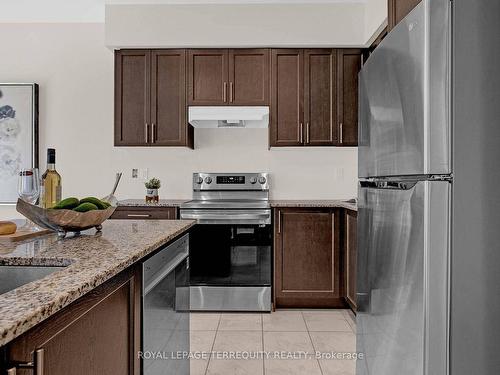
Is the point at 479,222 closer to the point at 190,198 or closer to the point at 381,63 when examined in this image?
the point at 381,63

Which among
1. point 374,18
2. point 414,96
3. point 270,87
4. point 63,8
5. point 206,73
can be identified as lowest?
point 414,96

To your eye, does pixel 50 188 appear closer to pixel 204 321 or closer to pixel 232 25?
pixel 204 321

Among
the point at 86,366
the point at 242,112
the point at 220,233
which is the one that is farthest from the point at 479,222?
the point at 242,112

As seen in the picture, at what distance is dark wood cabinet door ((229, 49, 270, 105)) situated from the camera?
3.57 m

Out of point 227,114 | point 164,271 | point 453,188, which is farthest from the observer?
point 227,114

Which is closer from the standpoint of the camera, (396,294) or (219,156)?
(396,294)

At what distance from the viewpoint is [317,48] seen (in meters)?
3.59

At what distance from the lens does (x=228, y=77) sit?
358 centimetres

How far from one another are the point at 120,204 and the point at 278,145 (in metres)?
1.41

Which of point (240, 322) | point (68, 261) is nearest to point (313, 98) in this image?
point (240, 322)

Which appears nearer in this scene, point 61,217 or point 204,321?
point 61,217

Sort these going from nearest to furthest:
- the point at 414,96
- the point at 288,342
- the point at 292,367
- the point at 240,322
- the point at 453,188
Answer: the point at 453,188 < the point at 414,96 < the point at 292,367 < the point at 288,342 < the point at 240,322

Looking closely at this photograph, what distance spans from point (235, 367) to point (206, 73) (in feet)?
7.79

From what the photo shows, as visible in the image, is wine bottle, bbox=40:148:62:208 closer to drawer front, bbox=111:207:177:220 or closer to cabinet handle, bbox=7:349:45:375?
cabinet handle, bbox=7:349:45:375
